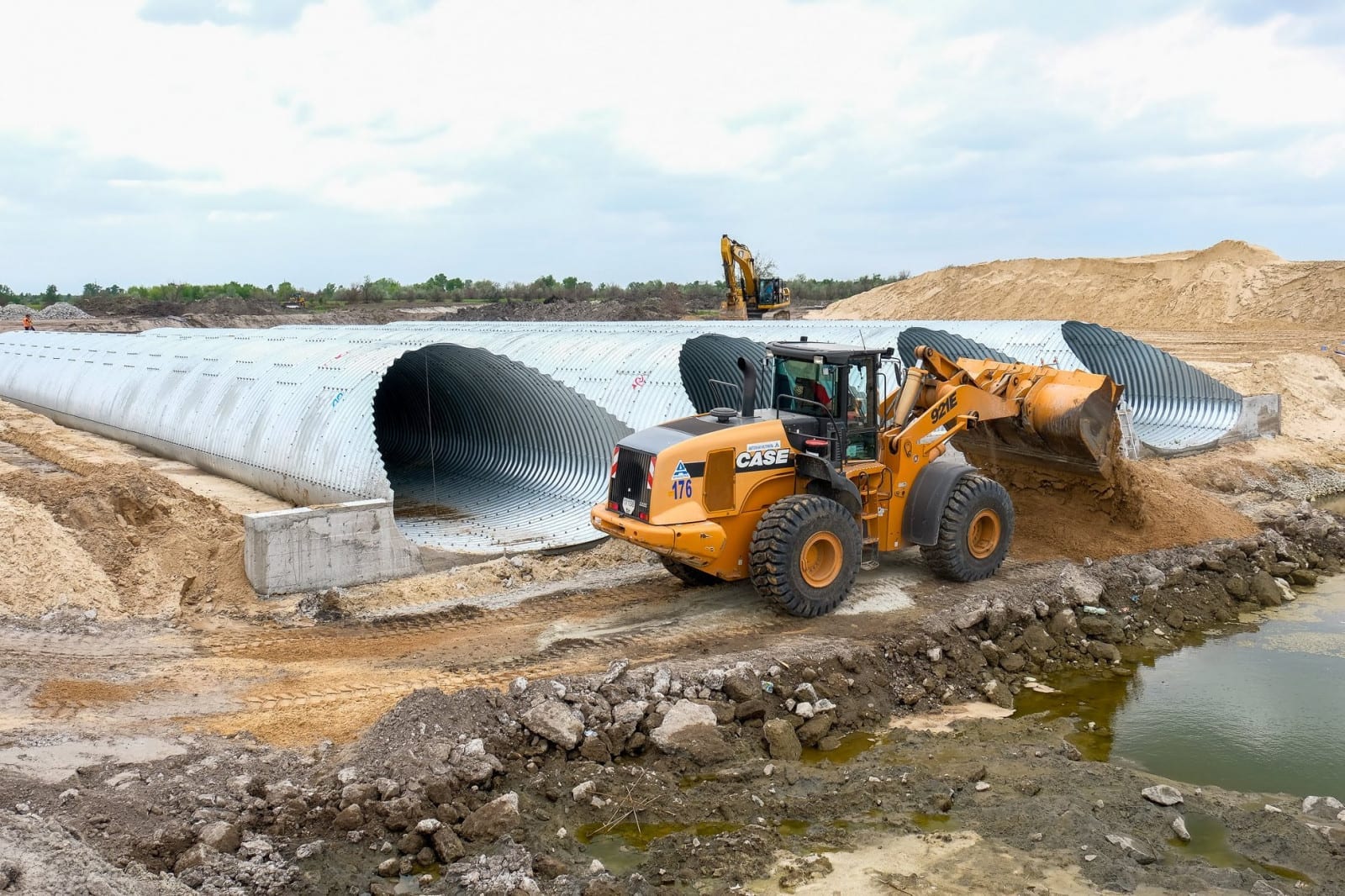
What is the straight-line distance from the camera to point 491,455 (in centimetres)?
1700

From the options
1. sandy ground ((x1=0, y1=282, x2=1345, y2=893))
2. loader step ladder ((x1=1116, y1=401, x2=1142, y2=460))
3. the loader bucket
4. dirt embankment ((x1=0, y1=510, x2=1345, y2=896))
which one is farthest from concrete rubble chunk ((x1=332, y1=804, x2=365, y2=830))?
loader step ladder ((x1=1116, y1=401, x2=1142, y2=460))

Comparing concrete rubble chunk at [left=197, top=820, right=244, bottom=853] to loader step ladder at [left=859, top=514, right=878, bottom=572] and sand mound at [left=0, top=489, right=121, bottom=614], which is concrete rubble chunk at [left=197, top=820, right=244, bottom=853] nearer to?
sand mound at [left=0, top=489, right=121, bottom=614]

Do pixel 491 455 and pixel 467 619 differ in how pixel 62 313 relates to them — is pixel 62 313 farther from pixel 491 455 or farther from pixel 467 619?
pixel 467 619

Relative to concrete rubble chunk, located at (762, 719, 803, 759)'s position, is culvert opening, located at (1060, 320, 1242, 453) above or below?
above

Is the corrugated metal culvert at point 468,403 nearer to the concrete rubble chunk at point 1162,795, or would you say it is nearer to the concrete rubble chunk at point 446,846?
the concrete rubble chunk at point 446,846

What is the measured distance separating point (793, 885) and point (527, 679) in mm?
3134

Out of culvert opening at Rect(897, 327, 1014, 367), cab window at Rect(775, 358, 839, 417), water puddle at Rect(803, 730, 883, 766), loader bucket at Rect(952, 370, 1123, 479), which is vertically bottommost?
water puddle at Rect(803, 730, 883, 766)

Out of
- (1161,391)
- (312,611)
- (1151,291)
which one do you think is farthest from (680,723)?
(1151,291)

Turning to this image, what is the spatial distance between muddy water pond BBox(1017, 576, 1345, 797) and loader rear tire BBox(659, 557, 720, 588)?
10.6 feet

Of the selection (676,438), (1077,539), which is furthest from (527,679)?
(1077,539)

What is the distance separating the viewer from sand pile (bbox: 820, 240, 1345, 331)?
39125 mm

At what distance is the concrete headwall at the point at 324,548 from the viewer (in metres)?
10.7

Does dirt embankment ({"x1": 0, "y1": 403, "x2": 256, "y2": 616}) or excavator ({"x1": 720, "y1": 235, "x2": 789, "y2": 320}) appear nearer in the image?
dirt embankment ({"x1": 0, "y1": 403, "x2": 256, "y2": 616})

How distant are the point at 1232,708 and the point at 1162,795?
238 centimetres
